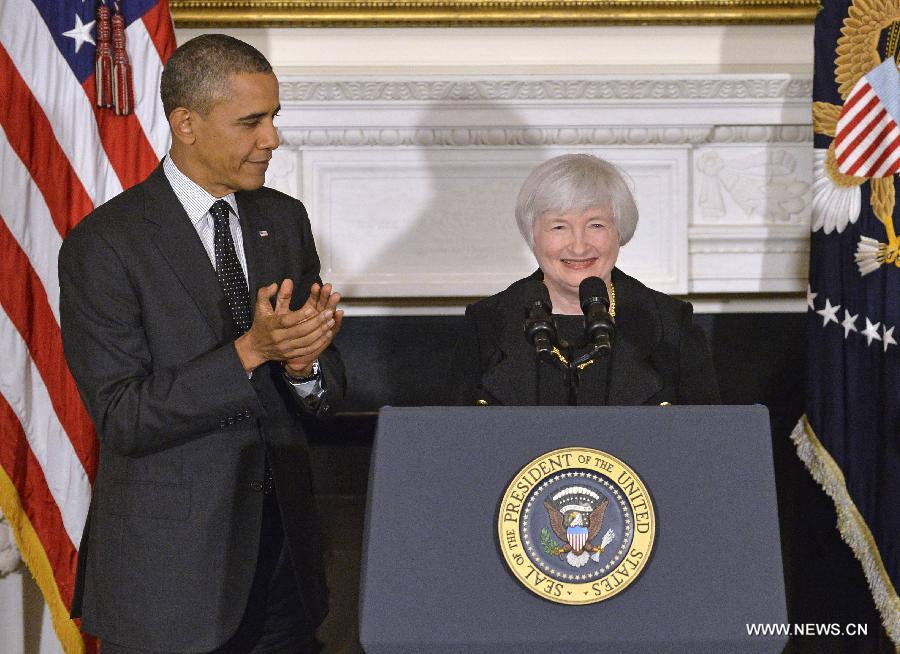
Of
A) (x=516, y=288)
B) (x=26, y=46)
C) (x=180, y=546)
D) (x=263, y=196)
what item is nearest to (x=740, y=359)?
(x=516, y=288)

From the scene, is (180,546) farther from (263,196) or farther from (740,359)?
(740,359)

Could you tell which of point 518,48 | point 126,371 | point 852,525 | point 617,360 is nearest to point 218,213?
point 126,371

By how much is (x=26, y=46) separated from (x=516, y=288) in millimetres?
1639

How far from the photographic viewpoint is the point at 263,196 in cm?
236

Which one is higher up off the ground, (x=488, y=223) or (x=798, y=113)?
(x=798, y=113)

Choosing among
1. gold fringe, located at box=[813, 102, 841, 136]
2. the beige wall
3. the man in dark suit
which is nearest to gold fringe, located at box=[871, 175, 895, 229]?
gold fringe, located at box=[813, 102, 841, 136]

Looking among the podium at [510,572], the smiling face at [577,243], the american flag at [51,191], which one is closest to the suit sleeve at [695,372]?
the smiling face at [577,243]

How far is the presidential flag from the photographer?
2.96 m

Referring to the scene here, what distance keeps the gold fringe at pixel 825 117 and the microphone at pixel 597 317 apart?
1.59 metres

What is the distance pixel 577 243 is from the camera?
2.20m

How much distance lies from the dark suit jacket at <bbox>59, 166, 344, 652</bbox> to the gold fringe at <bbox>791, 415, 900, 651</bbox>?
1681 millimetres

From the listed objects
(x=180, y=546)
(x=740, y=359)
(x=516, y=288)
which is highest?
(x=516, y=288)

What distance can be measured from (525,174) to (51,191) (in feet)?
4.67

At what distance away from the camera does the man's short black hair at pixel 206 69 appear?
83.3 inches
